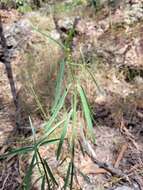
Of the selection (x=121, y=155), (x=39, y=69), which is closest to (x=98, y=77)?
(x=39, y=69)

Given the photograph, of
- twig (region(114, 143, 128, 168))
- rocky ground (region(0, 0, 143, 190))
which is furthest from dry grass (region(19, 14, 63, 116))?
twig (region(114, 143, 128, 168))

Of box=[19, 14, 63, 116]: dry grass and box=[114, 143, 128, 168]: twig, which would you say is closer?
box=[114, 143, 128, 168]: twig

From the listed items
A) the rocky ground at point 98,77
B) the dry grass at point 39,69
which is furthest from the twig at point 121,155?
the dry grass at point 39,69

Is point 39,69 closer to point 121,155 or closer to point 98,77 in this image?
point 98,77

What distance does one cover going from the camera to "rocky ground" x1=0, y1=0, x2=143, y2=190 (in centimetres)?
173

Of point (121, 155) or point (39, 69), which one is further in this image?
point (39, 69)

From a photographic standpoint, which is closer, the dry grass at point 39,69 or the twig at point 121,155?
the twig at point 121,155

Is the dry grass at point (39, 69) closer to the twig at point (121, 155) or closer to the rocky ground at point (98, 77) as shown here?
the rocky ground at point (98, 77)

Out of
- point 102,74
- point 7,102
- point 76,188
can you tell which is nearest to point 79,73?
point 102,74

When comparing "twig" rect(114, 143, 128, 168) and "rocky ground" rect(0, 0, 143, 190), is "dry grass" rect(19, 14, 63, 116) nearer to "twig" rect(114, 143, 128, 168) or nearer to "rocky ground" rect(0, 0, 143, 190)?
"rocky ground" rect(0, 0, 143, 190)

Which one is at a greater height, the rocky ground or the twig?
the rocky ground

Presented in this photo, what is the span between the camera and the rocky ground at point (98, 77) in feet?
5.66

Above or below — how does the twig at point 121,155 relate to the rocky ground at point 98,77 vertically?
below

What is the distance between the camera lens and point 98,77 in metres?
2.30
